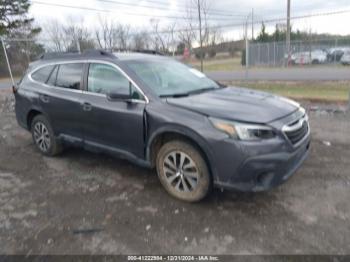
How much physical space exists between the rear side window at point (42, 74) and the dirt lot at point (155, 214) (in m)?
1.54

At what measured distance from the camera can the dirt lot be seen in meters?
2.68

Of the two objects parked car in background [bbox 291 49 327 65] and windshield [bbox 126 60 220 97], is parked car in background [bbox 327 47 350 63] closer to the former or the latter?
parked car in background [bbox 291 49 327 65]

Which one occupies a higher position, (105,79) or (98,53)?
(98,53)

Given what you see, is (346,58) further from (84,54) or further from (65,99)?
(65,99)

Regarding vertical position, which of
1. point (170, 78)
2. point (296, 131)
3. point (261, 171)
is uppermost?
point (170, 78)

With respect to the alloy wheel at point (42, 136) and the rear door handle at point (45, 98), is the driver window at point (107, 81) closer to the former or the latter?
the rear door handle at point (45, 98)

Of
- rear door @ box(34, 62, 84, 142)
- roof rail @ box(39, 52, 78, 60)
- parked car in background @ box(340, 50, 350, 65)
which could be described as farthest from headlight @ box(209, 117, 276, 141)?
parked car in background @ box(340, 50, 350, 65)

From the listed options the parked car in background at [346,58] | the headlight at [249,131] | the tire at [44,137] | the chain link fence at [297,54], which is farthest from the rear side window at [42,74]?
the parked car in background at [346,58]

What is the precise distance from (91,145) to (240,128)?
2.35m

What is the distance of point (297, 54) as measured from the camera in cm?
2369

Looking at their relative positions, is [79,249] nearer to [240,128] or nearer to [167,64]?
[240,128]

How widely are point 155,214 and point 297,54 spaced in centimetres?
2428

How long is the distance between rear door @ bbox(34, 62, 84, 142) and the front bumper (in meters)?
2.41

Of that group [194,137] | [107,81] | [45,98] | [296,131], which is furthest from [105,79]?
[296,131]
